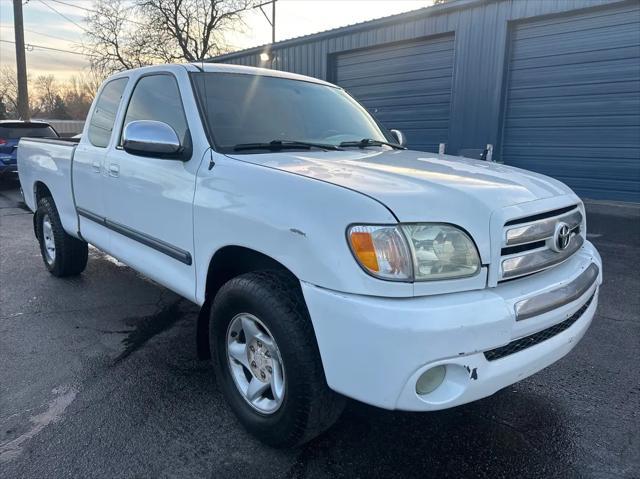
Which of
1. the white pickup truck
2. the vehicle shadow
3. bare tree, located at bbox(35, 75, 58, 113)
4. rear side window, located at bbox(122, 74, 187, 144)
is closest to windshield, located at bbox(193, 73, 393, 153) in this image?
the white pickup truck

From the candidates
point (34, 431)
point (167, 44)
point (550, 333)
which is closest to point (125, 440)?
point (34, 431)

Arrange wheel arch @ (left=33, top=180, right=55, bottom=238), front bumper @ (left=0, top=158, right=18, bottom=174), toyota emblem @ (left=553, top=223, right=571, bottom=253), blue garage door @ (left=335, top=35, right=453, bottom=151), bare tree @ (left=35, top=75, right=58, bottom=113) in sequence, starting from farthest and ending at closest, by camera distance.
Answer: bare tree @ (left=35, top=75, right=58, bottom=113)
front bumper @ (left=0, top=158, right=18, bottom=174)
blue garage door @ (left=335, top=35, right=453, bottom=151)
wheel arch @ (left=33, top=180, right=55, bottom=238)
toyota emblem @ (left=553, top=223, right=571, bottom=253)

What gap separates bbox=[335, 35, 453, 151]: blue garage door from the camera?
11422 mm

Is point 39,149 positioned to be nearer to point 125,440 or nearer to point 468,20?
point 125,440

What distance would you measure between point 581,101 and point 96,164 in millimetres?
9031

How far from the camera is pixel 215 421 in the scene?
106 inches

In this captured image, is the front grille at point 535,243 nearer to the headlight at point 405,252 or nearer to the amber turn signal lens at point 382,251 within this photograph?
the headlight at point 405,252

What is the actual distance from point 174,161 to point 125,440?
1.54 metres

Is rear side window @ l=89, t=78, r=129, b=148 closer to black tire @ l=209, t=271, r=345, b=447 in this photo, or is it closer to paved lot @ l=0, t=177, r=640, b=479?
paved lot @ l=0, t=177, r=640, b=479

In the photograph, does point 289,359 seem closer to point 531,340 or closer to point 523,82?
point 531,340

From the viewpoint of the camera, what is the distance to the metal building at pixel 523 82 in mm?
9078

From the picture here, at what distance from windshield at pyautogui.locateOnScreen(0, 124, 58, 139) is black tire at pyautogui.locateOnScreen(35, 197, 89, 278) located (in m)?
8.30

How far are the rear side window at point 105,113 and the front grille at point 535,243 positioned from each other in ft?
10.3

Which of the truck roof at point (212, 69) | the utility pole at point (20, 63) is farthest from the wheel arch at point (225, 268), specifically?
the utility pole at point (20, 63)
